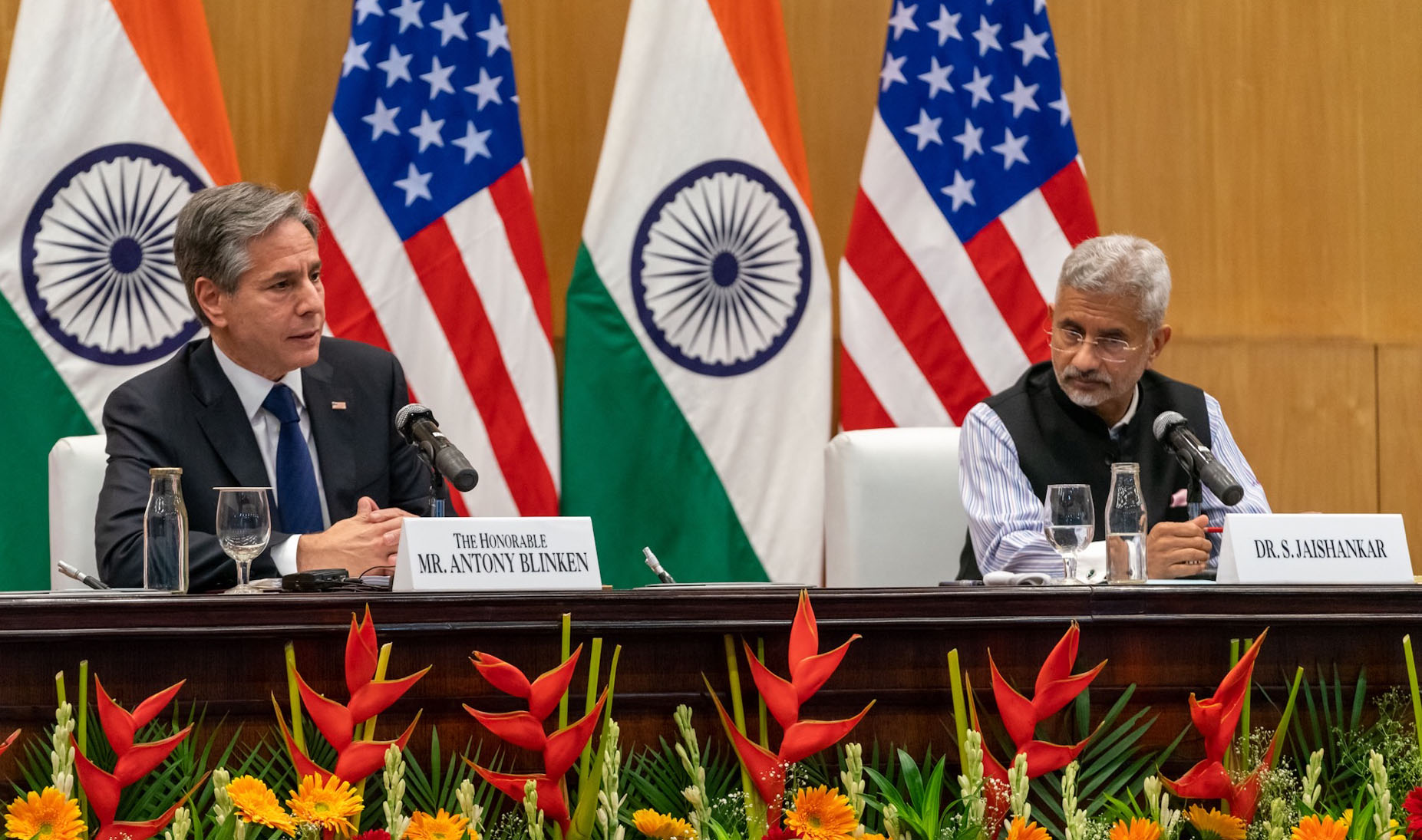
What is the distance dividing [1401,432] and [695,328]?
2033 mm

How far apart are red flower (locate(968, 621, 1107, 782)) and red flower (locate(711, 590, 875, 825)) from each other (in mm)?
A: 159

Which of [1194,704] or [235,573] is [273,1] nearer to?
[235,573]

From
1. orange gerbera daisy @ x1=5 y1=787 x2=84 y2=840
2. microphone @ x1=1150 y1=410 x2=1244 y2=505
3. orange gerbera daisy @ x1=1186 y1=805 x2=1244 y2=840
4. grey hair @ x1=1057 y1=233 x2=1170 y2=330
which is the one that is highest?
grey hair @ x1=1057 y1=233 x2=1170 y2=330

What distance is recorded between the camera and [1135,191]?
4277 mm

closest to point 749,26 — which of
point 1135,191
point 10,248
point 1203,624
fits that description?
point 1135,191

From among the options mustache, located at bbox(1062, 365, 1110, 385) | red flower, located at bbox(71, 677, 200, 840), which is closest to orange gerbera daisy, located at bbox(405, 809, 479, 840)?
red flower, located at bbox(71, 677, 200, 840)

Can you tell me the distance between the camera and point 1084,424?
3.16 metres

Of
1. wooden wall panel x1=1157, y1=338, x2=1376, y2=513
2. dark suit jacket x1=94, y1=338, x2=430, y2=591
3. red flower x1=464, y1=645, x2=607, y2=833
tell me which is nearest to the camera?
red flower x1=464, y1=645, x2=607, y2=833

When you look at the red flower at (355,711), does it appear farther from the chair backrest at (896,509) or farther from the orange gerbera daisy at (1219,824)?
the chair backrest at (896,509)

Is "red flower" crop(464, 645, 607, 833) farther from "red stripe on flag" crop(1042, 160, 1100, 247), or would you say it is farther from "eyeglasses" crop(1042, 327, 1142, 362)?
"red stripe on flag" crop(1042, 160, 1100, 247)

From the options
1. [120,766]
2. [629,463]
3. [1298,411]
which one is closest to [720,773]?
[120,766]

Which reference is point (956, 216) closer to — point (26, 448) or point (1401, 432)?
point (1401, 432)

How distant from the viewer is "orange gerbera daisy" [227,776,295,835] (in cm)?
148

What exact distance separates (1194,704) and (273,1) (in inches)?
121
